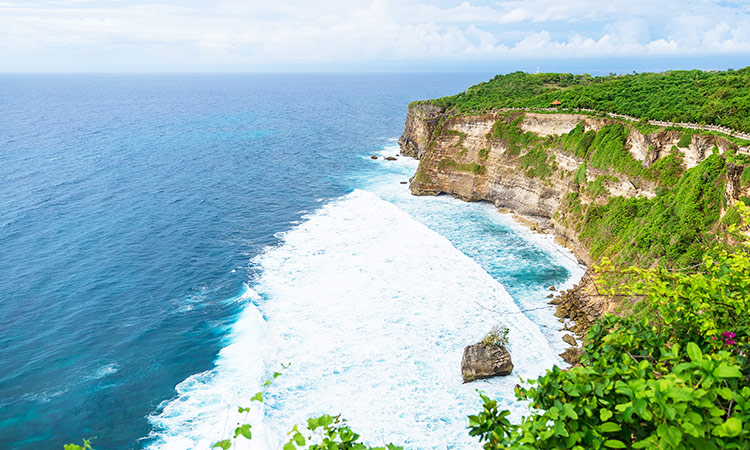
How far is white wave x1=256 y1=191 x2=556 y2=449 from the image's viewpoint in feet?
90.4

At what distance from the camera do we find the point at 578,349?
106ft

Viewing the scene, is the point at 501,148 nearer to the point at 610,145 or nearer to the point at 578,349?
the point at 610,145

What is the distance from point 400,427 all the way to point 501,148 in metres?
48.8

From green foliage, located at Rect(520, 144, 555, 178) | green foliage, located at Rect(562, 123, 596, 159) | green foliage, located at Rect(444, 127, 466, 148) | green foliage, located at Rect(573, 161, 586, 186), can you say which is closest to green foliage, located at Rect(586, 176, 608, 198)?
green foliage, located at Rect(573, 161, 586, 186)

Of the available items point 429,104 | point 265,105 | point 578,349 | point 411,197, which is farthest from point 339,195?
point 265,105

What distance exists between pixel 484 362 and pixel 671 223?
20.8 m

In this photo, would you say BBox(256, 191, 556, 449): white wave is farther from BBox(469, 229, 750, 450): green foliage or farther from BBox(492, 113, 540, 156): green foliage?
BBox(492, 113, 540, 156): green foliage

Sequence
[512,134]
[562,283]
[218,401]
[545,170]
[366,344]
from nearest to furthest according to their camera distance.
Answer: [218,401] < [366,344] < [562,283] < [545,170] < [512,134]

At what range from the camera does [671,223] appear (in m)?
36.2

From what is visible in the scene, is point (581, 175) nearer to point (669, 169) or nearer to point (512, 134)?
point (669, 169)

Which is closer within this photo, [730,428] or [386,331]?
[730,428]

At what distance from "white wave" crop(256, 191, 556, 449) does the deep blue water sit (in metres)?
6.85

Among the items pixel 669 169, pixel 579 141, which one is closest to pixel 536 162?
pixel 579 141

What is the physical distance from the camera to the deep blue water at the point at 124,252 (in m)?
30.0
